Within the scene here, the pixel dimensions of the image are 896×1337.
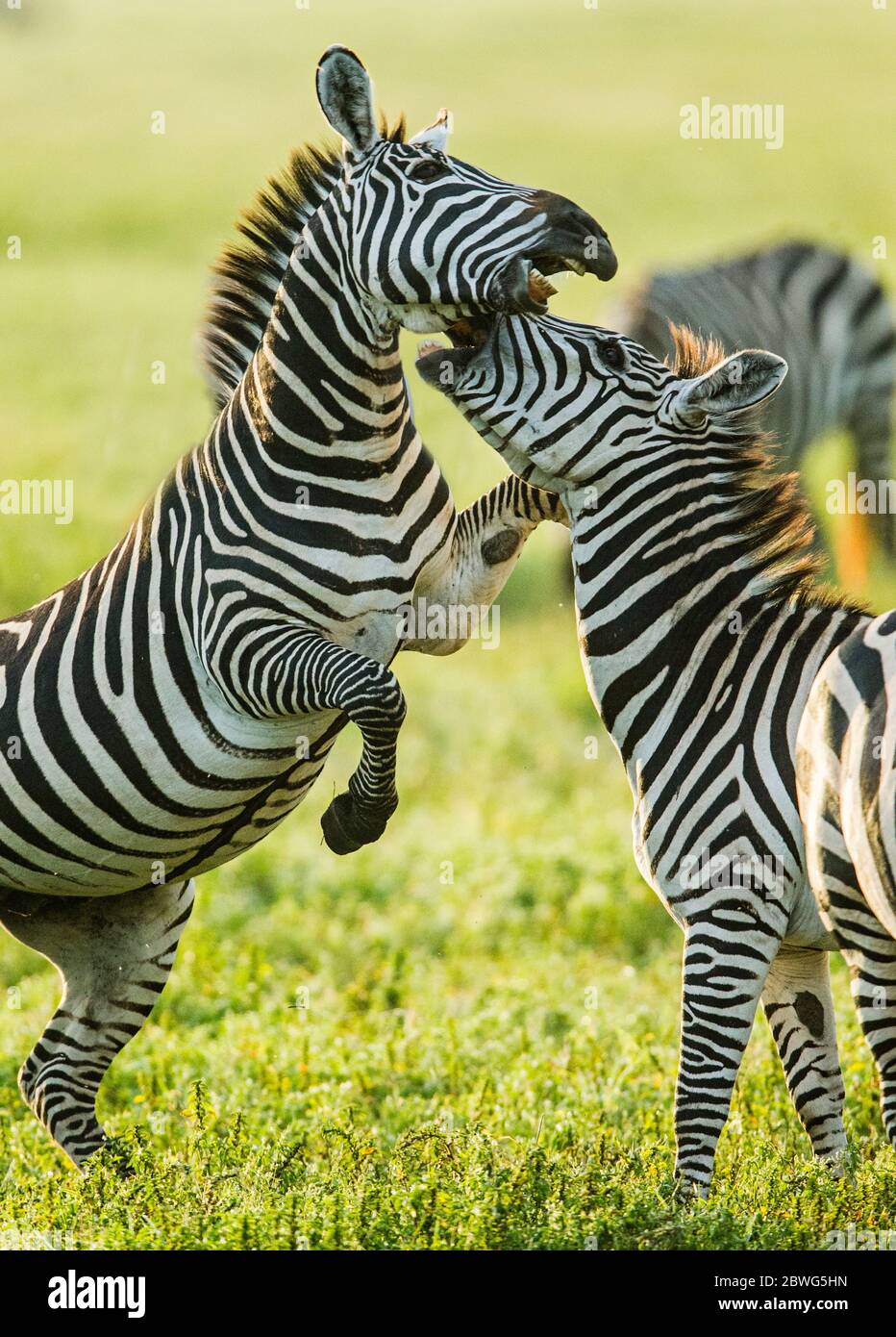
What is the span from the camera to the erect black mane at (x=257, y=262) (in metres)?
6.20

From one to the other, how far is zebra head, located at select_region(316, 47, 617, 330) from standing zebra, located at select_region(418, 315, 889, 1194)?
277 millimetres

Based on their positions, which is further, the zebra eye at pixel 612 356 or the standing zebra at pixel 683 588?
the zebra eye at pixel 612 356

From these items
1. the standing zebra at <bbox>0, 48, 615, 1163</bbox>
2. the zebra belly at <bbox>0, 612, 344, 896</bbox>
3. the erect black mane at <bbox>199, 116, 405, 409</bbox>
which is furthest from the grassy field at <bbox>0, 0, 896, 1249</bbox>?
the standing zebra at <bbox>0, 48, 615, 1163</bbox>

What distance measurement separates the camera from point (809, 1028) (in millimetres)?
5883

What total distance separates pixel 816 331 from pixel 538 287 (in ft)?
43.7

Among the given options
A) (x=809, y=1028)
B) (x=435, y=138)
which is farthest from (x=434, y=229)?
(x=809, y=1028)

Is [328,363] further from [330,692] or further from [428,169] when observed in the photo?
[330,692]

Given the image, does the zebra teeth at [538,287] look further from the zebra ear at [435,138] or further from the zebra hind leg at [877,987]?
the zebra hind leg at [877,987]

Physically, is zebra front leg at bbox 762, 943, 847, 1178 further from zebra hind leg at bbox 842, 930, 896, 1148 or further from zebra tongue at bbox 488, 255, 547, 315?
zebra tongue at bbox 488, 255, 547, 315

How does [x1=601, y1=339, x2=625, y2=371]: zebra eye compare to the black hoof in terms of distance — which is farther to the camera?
the black hoof

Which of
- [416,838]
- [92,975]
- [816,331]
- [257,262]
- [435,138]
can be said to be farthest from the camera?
[816,331]

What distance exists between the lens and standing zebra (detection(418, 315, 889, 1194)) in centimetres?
555

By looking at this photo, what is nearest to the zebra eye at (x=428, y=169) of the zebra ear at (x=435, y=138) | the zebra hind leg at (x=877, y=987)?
the zebra ear at (x=435, y=138)

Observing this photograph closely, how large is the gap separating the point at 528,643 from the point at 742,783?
36.6ft
